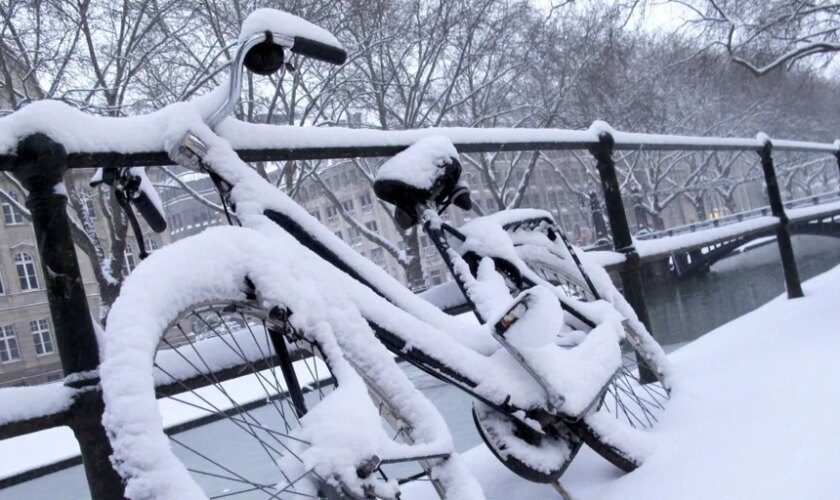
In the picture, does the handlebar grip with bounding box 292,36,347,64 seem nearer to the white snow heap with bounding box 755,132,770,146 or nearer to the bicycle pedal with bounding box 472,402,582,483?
the bicycle pedal with bounding box 472,402,582,483

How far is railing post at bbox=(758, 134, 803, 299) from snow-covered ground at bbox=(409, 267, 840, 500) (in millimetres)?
1707

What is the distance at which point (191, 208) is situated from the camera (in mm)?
18219

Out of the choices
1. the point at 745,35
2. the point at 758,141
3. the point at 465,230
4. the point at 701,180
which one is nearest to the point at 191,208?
the point at 745,35

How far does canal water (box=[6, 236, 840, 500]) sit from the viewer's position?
3166mm

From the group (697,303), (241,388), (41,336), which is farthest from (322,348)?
(41,336)

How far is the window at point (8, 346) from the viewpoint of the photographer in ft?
61.7

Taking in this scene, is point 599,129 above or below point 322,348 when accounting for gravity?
above

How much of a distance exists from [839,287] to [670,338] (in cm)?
883

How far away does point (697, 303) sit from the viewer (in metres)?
17.5

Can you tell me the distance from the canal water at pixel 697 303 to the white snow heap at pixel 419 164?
2.50ft

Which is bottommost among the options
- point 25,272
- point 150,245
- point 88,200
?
point 150,245

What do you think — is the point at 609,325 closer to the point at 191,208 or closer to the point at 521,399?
the point at 521,399

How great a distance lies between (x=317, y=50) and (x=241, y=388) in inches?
31.2

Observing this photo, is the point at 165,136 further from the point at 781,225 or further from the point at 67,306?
the point at 781,225
